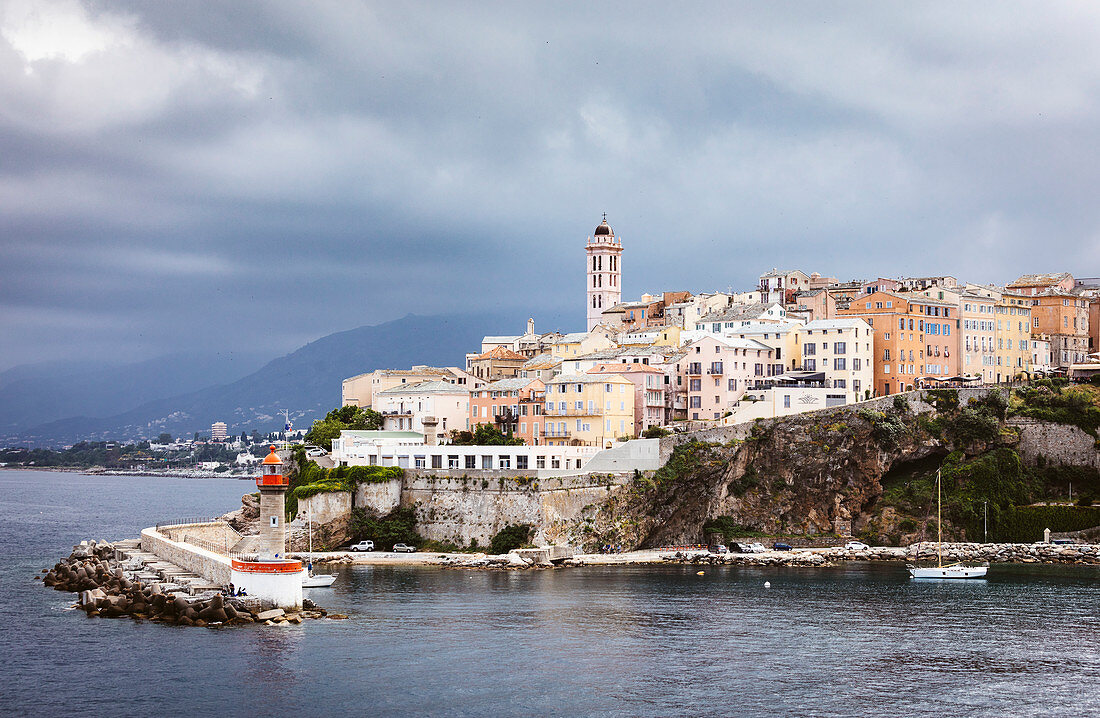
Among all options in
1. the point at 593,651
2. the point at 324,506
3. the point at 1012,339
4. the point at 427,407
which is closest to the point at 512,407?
the point at 427,407

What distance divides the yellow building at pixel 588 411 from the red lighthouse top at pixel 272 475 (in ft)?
88.2

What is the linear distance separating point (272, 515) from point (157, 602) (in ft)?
17.4

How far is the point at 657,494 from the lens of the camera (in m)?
66.1

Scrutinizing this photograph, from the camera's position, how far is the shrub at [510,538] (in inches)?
2516

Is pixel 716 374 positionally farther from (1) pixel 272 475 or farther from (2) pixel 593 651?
(2) pixel 593 651

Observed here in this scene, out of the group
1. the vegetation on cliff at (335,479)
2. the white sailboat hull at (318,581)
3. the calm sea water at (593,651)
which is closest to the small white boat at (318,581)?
the white sailboat hull at (318,581)

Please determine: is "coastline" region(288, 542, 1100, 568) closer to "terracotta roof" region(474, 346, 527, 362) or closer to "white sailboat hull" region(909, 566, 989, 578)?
"white sailboat hull" region(909, 566, 989, 578)

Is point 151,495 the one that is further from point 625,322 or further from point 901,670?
point 901,670

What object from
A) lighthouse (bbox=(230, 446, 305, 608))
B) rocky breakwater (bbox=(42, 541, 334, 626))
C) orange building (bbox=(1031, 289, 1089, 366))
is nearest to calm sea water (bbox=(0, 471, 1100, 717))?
rocky breakwater (bbox=(42, 541, 334, 626))

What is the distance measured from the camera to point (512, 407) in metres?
76.8

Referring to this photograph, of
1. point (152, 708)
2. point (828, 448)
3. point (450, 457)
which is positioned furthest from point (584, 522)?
point (152, 708)

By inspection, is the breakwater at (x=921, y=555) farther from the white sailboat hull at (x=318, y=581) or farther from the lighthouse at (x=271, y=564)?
the lighthouse at (x=271, y=564)

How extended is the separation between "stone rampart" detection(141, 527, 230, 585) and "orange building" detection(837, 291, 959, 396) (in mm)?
44104

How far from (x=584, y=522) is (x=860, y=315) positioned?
88.1 feet
